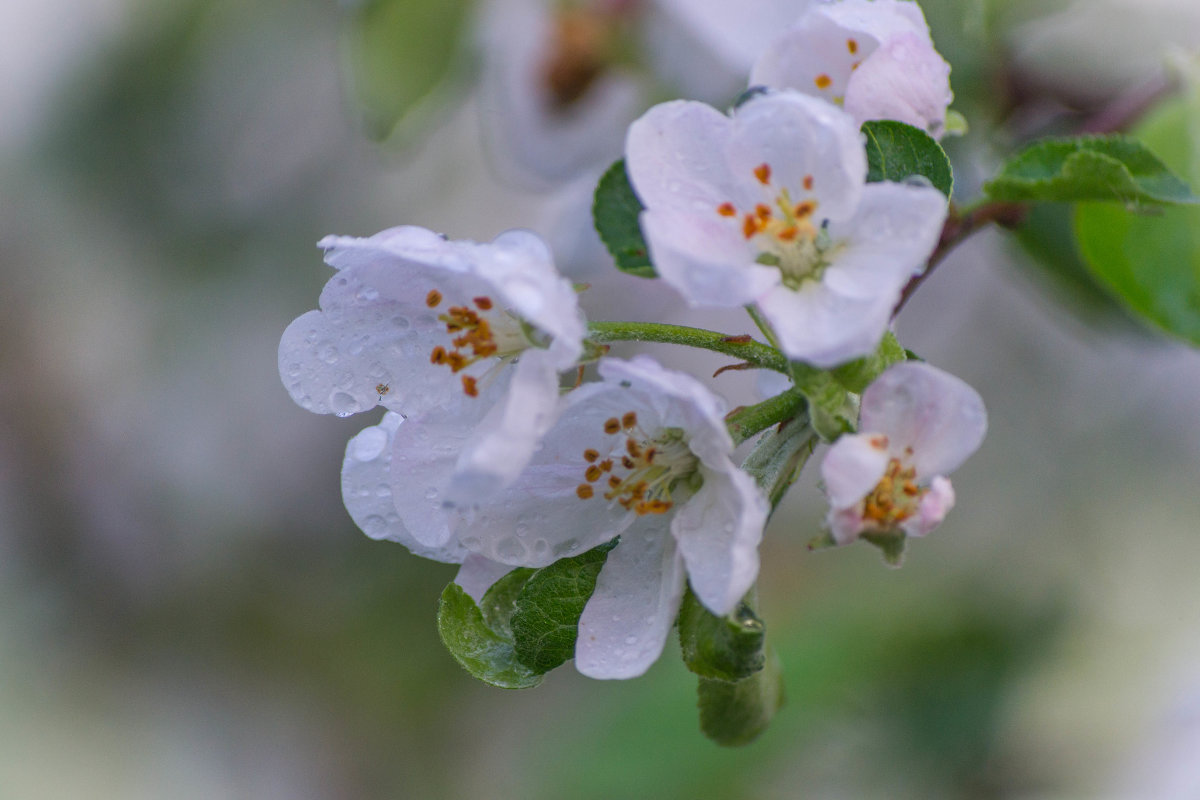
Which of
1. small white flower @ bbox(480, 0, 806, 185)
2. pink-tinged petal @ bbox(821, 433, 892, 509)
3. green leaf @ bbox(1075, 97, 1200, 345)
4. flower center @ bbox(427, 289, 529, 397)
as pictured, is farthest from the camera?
small white flower @ bbox(480, 0, 806, 185)

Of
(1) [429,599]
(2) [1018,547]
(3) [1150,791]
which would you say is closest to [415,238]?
(3) [1150,791]

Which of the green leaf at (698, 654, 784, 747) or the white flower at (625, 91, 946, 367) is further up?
the white flower at (625, 91, 946, 367)

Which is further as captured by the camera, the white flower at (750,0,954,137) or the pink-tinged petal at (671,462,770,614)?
the white flower at (750,0,954,137)

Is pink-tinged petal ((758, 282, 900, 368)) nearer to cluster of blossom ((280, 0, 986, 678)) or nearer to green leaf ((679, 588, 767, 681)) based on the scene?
cluster of blossom ((280, 0, 986, 678))

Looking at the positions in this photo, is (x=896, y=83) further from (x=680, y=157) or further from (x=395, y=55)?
(x=395, y=55)

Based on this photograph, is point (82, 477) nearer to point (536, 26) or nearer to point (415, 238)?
point (536, 26)

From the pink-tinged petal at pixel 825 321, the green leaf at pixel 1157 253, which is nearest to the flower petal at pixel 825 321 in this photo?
the pink-tinged petal at pixel 825 321

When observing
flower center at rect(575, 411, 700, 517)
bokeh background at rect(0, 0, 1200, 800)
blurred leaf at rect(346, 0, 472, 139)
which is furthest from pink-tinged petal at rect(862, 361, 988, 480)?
blurred leaf at rect(346, 0, 472, 139)

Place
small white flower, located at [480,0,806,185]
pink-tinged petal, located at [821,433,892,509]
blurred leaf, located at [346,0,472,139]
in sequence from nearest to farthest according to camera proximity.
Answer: pink-tinged petal, located at [821,433,892,509] < blurred leaf, located at [346,0,472,139] < small white flower, located at [480,0,806,185]
